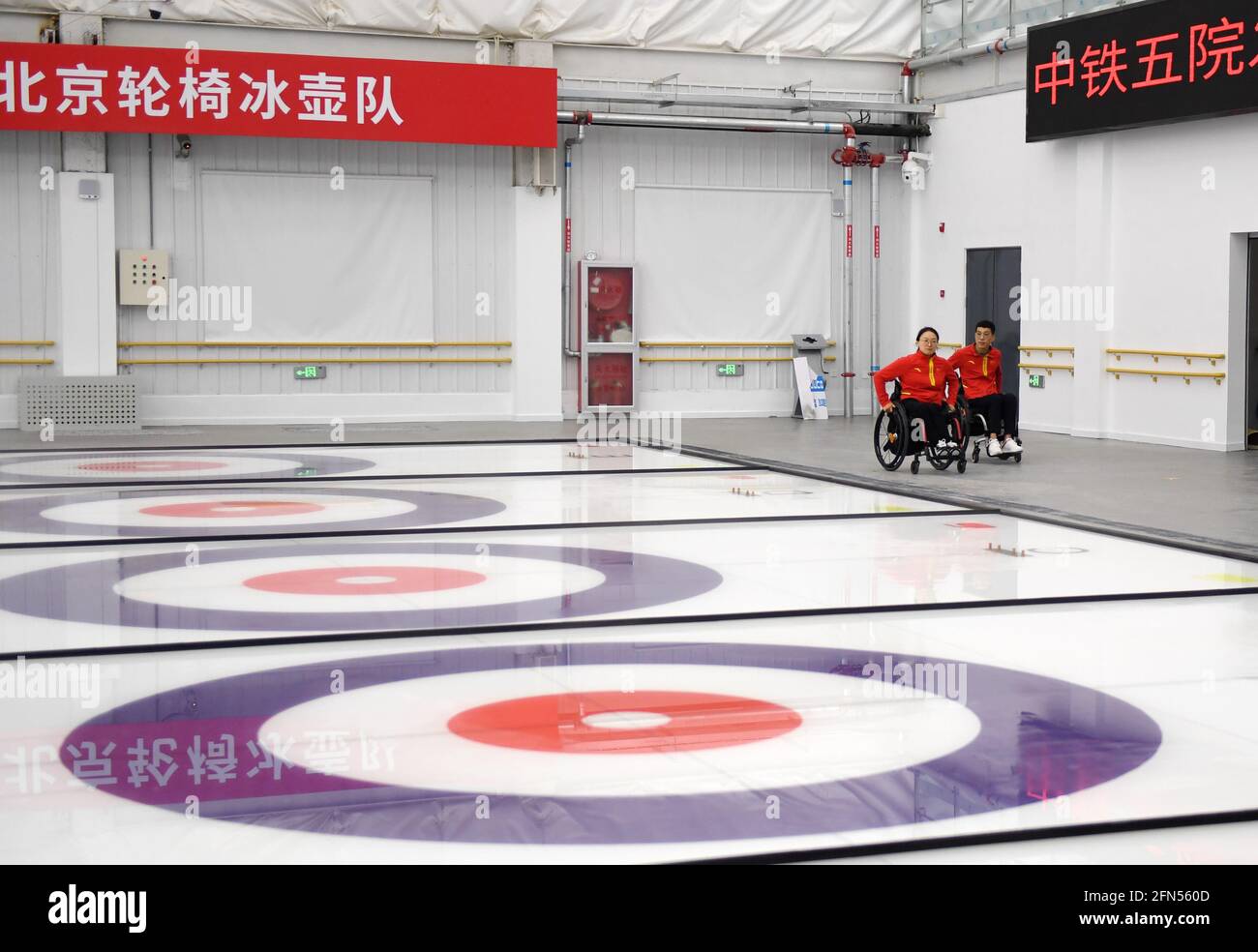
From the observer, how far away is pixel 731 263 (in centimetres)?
1928

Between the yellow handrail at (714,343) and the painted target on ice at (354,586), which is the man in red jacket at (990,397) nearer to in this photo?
the painted target on ice at (354,586)

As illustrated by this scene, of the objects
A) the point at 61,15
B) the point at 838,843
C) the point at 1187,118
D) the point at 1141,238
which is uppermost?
the point at 61,15

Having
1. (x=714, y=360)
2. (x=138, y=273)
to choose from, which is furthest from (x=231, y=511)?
(x=714, y=360)

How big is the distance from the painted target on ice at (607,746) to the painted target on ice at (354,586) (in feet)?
2.92

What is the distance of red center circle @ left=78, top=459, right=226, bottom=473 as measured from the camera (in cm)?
1245

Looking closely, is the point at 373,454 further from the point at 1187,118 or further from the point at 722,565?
the point at 1187,118

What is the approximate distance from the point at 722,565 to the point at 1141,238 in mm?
9638

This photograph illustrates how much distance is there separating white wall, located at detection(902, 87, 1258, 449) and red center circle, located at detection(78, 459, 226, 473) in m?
9.32

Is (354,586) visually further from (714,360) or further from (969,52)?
(969,52)

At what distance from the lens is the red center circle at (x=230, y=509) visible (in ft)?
31.8

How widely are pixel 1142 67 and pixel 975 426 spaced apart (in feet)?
15.1

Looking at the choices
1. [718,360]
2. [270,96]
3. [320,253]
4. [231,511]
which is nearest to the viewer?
[231,511]
